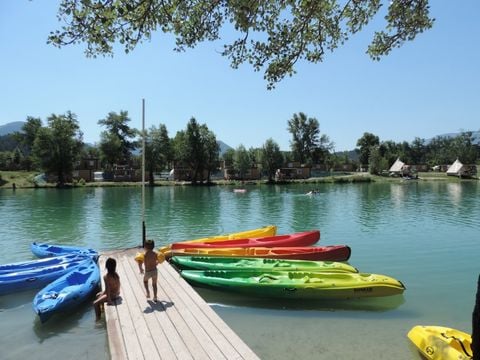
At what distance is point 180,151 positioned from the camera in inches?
3629

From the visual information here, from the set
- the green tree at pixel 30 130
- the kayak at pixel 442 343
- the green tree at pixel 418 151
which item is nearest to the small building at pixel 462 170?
the green tree at pixel 418 151

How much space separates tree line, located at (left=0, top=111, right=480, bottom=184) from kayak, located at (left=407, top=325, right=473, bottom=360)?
276 ft

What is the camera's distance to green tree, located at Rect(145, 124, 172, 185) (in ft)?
293

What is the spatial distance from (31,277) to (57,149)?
75801 millimetres

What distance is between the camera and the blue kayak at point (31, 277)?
491 inches

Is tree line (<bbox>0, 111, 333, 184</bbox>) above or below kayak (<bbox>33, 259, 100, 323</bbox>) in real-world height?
above

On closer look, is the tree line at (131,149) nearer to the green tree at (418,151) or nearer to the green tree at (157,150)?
the green tree at (157,150)

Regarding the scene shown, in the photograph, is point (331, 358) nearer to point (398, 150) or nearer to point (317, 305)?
point (317, 305)

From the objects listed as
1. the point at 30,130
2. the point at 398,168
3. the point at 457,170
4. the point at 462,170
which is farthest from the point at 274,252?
the point at 30,130

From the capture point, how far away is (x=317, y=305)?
1208cm

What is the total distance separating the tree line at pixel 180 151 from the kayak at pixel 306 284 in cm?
7858

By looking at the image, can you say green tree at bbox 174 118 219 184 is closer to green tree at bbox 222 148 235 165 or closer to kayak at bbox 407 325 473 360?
green tree at bbox 222 148 235 165

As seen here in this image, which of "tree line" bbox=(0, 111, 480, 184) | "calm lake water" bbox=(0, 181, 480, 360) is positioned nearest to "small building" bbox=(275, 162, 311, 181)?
"tree line" bbox=(0, 111, 480, 184)

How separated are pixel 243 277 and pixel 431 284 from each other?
7805mm
